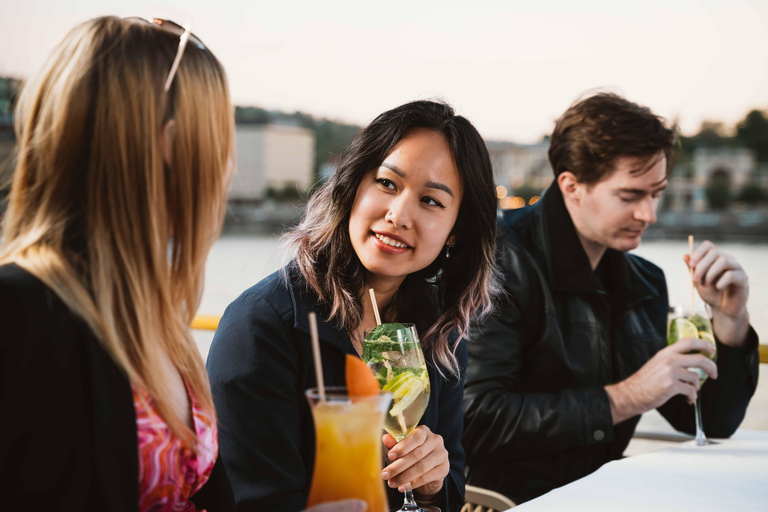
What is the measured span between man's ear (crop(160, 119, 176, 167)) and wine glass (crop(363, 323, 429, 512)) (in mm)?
541

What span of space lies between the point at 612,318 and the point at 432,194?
46.9 inches

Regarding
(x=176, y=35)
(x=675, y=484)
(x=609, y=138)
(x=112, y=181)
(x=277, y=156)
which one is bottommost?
(x=277, y=156)

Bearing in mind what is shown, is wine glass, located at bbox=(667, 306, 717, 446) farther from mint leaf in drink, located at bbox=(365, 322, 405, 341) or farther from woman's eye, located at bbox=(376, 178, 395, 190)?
mint leaf in drink, located at bbox=(365, 322, 405, 341)

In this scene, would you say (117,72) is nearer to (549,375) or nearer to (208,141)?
(208,141)

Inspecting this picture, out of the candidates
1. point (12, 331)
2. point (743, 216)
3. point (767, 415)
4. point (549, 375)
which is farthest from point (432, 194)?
point (743, 216)

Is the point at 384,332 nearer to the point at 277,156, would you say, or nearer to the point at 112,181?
the point at 112,181

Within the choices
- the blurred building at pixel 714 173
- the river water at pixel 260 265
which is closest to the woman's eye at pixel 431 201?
the river water at pixel 260 265

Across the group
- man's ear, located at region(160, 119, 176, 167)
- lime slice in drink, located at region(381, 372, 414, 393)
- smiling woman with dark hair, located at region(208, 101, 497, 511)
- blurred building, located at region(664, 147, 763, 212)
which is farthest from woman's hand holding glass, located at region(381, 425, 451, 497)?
blurred building, located at region(664, 147, 763, 212)

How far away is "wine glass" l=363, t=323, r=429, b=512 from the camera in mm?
1315

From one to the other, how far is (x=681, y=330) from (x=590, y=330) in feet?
1.26

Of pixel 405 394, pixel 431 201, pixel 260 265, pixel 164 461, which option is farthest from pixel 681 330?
pixel 260 265

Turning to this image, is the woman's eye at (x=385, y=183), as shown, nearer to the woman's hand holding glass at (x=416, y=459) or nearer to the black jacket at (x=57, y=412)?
the woman's hand holding glass at (x=416, y=459)

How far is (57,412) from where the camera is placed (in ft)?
2.84

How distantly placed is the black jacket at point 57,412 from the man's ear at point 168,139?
257 mm
